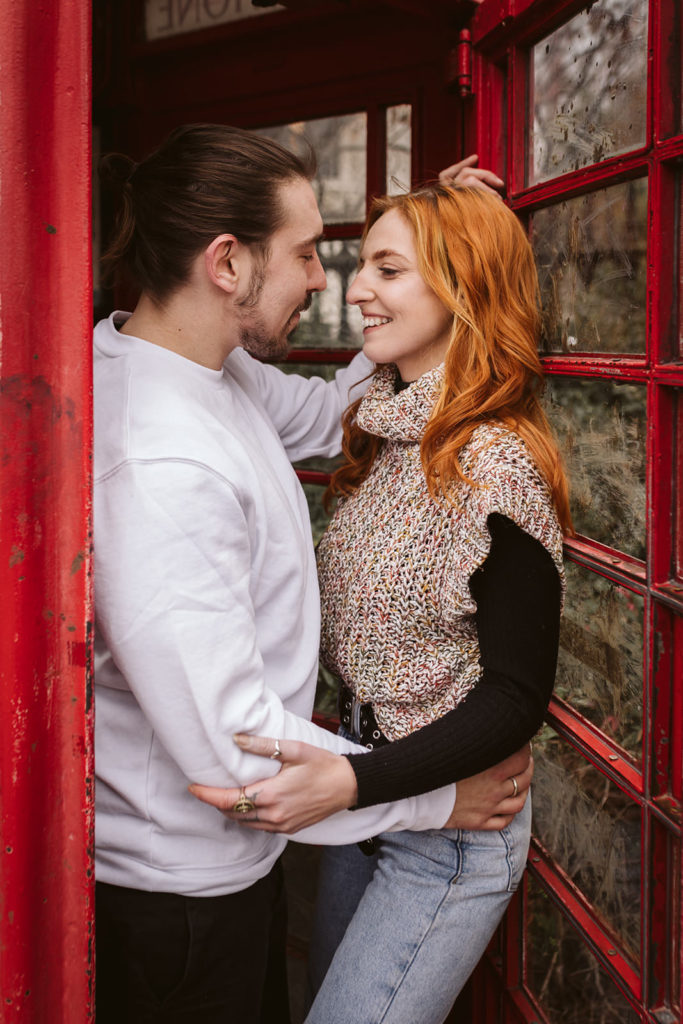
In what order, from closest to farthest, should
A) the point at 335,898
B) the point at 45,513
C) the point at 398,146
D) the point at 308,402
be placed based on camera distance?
the point at 45,513 → the point at 335,898 → the point at 308,402 → the point at 398,146

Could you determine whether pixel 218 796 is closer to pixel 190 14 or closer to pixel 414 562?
pixel 414 562

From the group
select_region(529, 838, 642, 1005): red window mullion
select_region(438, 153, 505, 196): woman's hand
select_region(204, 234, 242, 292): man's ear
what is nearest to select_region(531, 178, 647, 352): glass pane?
select_region(438, 153, 505, 196): woman's hand

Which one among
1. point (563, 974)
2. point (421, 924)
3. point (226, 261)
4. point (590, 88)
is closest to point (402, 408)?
point (226, 261)

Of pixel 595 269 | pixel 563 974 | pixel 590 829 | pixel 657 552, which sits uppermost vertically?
pixel 595 269

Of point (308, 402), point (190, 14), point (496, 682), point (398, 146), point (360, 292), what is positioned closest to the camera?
point (496, 682)

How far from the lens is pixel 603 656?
1.62 m

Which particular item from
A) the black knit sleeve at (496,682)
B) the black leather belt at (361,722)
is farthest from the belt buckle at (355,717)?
the black knit sleeve at (496,682)

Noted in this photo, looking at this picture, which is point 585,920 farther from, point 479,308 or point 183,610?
point 479,308

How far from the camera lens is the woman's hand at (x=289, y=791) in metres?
1.39

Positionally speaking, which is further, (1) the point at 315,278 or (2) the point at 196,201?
(1) the point at 315,278

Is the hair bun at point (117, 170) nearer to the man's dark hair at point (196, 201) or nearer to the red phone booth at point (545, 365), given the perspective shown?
the man's dark hair at point (196, 201)

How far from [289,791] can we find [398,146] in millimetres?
1765

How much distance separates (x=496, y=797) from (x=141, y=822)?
65cm

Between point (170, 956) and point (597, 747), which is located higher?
point (597, 747)
